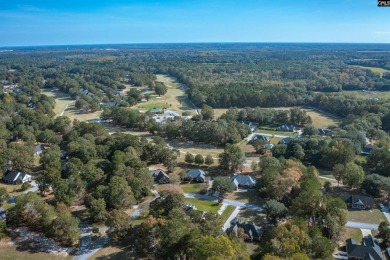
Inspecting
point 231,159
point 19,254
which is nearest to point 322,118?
point 231,159

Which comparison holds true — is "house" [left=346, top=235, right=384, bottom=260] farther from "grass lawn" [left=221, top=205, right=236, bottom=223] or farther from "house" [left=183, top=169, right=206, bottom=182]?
"house" [left=183, top=169, right=206, bottom=182]

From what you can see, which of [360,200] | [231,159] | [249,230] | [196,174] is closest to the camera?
[249,230]

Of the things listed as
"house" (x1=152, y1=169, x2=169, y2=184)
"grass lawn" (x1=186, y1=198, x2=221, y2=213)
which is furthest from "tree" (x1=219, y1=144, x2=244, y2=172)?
"grass lawn" (x1=186, y1=198, x2=221, y2=213)

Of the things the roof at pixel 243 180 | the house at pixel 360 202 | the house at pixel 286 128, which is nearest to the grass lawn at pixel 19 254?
the roof at pixel 243 180

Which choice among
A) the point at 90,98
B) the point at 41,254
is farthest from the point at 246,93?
the point at 41,254

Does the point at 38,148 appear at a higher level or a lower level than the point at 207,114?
lower

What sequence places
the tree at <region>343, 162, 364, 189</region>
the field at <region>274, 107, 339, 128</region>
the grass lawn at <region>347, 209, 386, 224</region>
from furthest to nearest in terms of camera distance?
the field at <region>274, 107, 339, 128</region>
the tree at <region>343, 162, 364, 189</region>
the grass lawn at <region>347, 209, 386, 224</region>

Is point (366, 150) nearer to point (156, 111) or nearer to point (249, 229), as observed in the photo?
point (249, 229)
